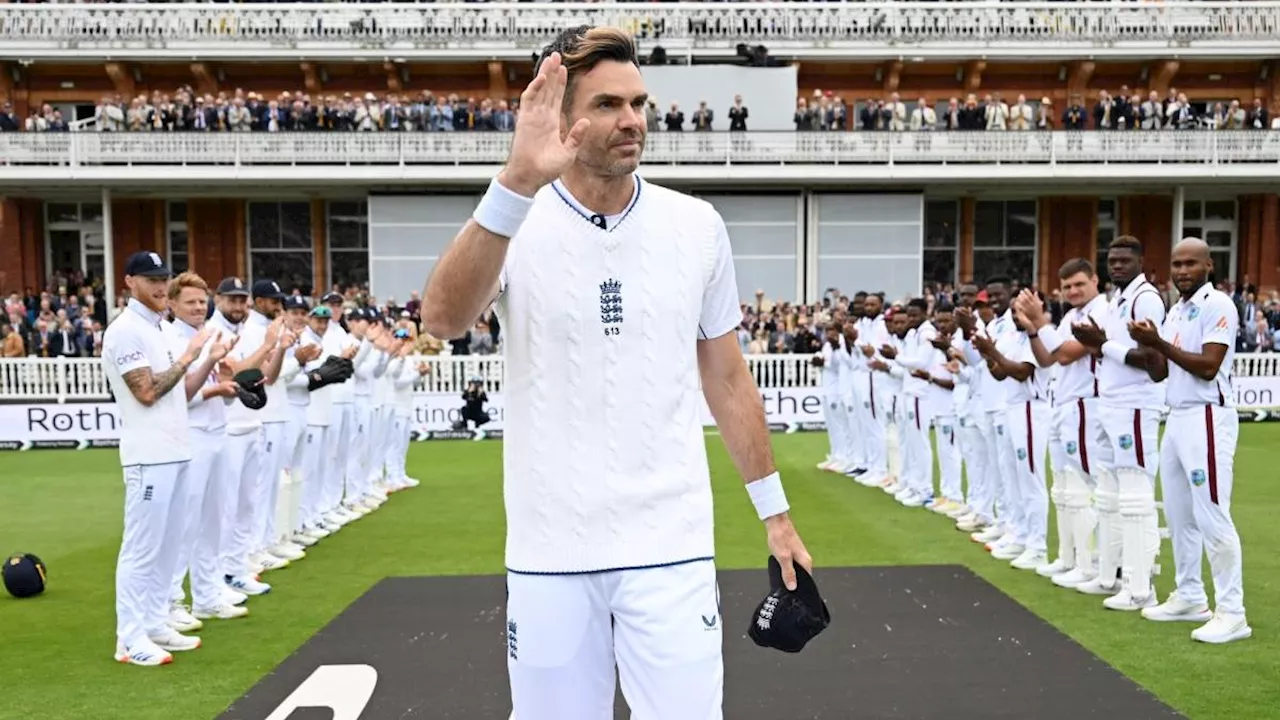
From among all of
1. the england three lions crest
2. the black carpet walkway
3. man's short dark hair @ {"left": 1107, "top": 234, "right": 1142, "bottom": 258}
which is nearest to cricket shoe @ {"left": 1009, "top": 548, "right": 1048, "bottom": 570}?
the black carpet walkway

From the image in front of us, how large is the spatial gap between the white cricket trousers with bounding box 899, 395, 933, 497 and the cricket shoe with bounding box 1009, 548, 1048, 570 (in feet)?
11.2

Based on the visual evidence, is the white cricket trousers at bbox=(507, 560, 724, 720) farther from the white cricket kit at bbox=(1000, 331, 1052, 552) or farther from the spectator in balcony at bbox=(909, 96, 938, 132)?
the spectator in balcony at bbox=(909, 96, 938, 132)

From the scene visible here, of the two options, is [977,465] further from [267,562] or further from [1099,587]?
[267,562]

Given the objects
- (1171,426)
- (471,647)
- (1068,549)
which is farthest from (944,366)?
(471,647)

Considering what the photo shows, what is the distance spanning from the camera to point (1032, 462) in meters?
10.2

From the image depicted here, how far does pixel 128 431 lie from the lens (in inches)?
288

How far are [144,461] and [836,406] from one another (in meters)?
12.2

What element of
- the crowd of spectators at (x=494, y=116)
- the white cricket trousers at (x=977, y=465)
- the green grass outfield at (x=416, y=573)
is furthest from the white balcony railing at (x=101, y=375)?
the crowd of spectators at (x=494, y=116)

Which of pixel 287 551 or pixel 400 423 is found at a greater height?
pixel 400 423

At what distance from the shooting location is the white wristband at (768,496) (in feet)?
11.3

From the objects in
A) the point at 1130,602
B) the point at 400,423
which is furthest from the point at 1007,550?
the point at 400,423

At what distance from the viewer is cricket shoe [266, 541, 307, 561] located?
10.8 meters

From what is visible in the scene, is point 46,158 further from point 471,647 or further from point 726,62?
point 471,647

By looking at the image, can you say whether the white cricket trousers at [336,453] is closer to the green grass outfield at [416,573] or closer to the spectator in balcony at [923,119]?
the green grass outfield at [416,573]
